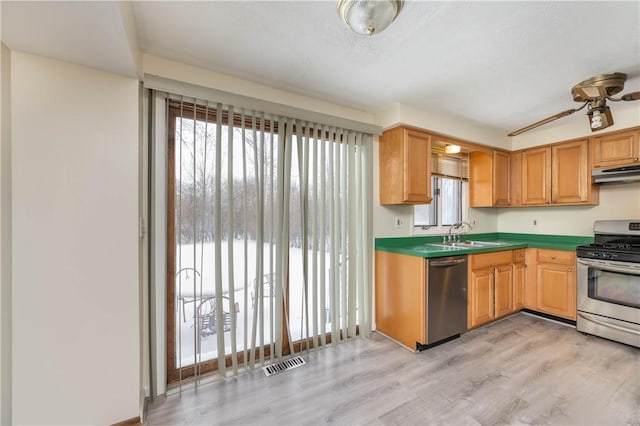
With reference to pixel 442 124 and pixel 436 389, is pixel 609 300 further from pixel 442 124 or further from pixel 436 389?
pixel 442 124

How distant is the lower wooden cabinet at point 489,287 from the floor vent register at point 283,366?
1822mm

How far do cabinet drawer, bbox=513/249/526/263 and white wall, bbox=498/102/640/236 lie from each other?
66 centimetres

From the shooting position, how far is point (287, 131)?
2232mm

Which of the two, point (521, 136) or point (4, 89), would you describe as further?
point (521, 136)

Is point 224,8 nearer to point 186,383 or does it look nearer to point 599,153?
point 186,383

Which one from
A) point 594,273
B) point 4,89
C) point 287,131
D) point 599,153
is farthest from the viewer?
point 599,153

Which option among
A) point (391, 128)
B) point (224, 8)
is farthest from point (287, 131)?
point (391, 128)

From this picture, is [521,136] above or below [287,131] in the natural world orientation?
above

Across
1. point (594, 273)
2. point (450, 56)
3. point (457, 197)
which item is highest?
point (450, 56)

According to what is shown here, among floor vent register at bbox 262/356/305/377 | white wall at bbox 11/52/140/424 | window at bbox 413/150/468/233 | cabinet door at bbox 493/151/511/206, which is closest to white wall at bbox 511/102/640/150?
cabinet door at bbox 493/151/511/206

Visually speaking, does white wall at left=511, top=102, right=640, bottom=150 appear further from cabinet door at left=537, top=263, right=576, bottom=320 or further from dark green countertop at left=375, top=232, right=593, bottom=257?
cabinet door at left=537, top=263, right=576, bottom=320

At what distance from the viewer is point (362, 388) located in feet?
6.19

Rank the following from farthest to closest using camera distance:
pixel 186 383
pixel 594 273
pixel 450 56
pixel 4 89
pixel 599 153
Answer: pixel 599 153 < pixel 594 273 < pixel 186 383 < pixel 450 56 < pixel 4 89

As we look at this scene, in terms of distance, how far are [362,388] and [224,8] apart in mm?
2606
